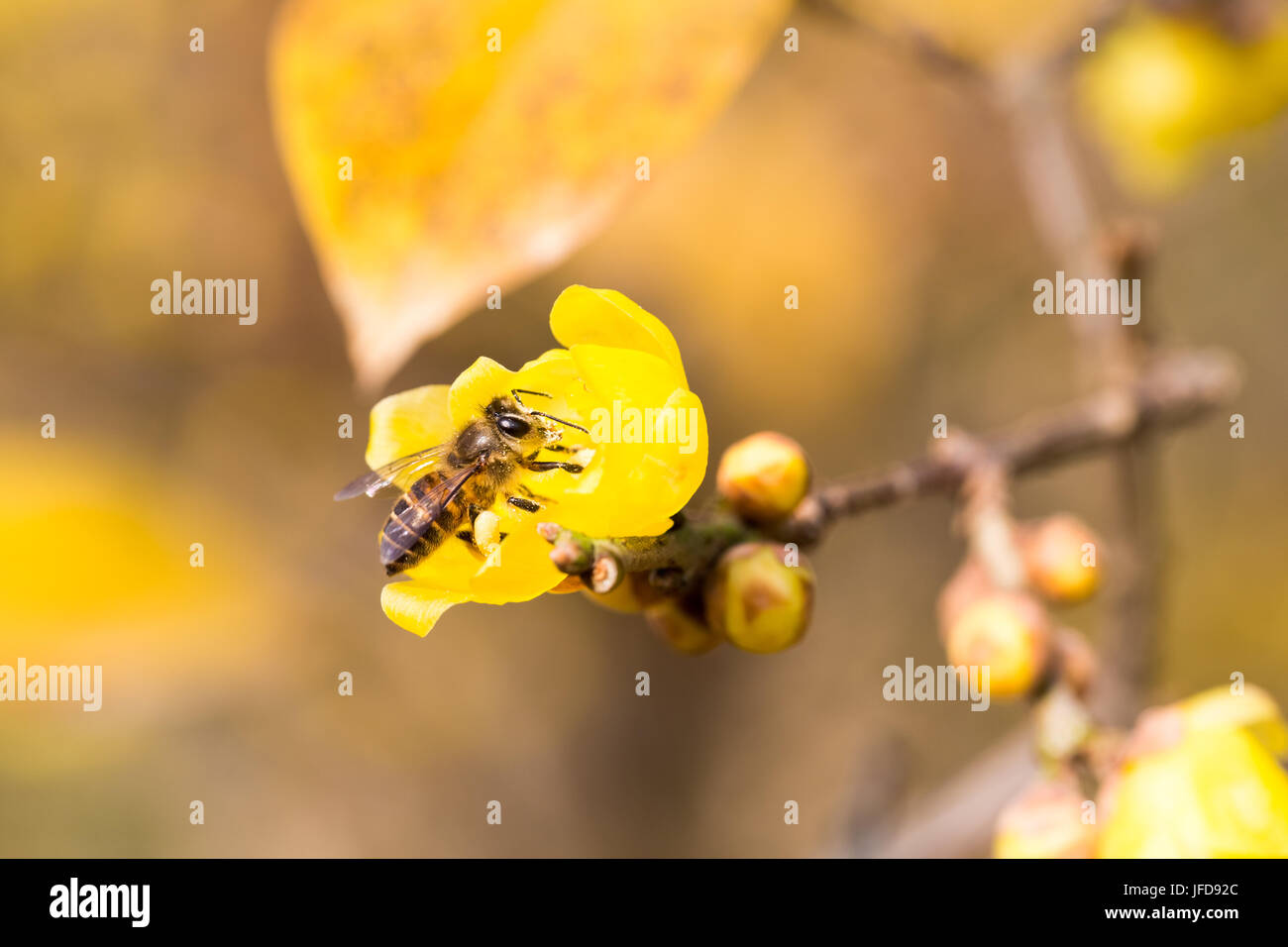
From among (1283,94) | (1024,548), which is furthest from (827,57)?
(1024,548)

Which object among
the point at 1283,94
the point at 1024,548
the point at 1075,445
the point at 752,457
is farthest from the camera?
the point at 1283,94

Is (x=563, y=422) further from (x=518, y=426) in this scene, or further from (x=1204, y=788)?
(x=1204, y=788)

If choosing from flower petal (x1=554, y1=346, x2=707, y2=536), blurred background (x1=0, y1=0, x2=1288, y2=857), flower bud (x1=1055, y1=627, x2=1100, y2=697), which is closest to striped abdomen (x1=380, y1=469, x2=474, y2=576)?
flower petal (x1=554, y1=346, x2=707, y2=536)

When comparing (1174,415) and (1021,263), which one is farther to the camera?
(1021,263)

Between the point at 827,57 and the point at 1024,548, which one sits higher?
the point at 827,57

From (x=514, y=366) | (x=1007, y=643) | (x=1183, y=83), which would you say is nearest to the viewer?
(x=1007, y=643)

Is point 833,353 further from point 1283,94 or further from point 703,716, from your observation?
point 1283,94

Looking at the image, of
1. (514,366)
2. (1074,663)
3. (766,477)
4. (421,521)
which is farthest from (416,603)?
(514,366)
